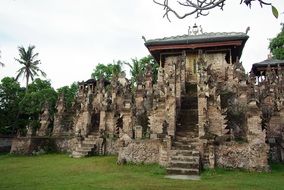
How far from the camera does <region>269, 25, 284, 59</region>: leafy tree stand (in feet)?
122

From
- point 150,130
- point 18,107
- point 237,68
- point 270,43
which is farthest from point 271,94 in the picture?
point 18,107

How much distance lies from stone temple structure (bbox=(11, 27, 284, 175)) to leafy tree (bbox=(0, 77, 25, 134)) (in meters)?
6.80

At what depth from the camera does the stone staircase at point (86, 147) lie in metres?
20.8

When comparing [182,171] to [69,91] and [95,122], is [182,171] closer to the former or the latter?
[95,122]

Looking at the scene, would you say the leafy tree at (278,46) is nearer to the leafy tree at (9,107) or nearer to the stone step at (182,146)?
the stone step at (182,146)

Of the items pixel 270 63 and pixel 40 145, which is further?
pixel 270 63

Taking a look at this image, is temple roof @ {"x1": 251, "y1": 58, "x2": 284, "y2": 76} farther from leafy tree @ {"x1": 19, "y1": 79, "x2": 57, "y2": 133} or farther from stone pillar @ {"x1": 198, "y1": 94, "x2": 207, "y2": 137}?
leafy tree @ {"x1": 19, "y1": 79, "x2": 57, "y2": 133}

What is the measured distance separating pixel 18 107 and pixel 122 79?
11.6m

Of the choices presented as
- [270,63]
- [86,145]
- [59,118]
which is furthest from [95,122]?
[270,63]

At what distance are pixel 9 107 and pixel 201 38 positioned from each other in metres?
20.7

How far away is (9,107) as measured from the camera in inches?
1277

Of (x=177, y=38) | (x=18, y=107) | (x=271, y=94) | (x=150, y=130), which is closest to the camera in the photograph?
(x=150, y=130)

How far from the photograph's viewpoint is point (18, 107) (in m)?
32.3

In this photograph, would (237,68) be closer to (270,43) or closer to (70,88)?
(270,43)
